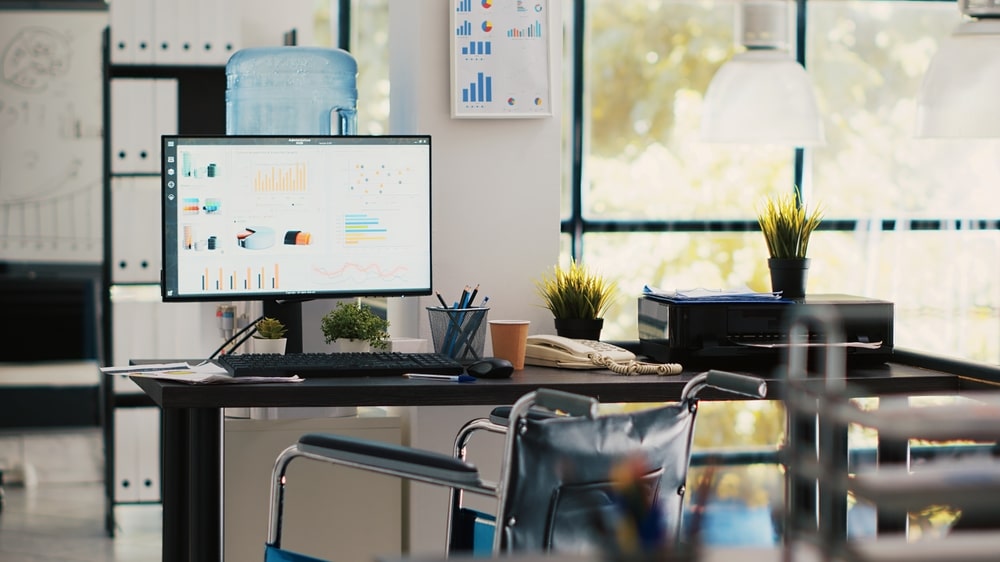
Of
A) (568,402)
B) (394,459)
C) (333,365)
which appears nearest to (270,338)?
(333,365)

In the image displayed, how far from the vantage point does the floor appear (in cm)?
405

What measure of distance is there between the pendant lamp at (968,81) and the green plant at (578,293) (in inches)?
32.6

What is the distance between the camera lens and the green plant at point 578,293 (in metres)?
2.89

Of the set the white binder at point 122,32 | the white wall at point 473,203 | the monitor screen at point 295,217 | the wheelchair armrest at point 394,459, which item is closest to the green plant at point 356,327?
the monitor screen at point 295,217

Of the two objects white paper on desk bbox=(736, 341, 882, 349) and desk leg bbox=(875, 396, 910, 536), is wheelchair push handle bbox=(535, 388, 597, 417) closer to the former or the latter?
white paper on desk bbox=(736, 341, 882, 349)

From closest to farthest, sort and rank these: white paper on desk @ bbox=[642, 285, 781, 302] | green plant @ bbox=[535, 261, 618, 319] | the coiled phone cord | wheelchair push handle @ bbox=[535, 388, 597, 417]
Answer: wheelchair push handle @ bbox=[535, 388, 597, 417]
the coiled phone cord
white paper on desk @ bbox=[642, 285, 781, 302]
green plant @ bbox=[535, 261, 618, 319]

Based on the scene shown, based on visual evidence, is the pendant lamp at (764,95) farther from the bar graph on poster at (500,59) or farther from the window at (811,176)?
the window at (811,176)

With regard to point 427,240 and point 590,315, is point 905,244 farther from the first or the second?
point 427,240

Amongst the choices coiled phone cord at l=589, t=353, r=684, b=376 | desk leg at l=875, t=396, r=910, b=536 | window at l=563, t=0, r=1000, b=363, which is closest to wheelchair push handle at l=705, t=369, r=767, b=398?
coiled phone cord at l=589, t=353, r=684, b=376

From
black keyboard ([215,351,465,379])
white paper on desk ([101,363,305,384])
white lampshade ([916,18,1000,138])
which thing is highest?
white lampshade ([916,18,1000,138])

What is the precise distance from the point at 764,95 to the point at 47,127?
3372 mm

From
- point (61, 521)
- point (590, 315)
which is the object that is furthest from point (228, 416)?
point (61, 521)

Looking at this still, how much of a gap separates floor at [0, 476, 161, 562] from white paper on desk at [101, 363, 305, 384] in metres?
1.66

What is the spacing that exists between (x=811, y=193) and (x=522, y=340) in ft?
7.07
